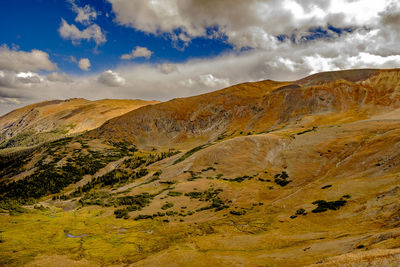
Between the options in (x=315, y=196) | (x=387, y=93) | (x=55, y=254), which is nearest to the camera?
(x=55, y=254)

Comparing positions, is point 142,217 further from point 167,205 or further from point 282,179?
point 282,179

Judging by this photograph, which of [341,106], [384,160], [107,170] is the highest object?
[341,106]

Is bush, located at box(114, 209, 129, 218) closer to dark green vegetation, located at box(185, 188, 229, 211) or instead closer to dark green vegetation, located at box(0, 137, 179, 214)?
dark green vegetation, located at box(185, 188, 229, 211)

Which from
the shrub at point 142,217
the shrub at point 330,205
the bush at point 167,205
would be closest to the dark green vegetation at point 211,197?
the bush at point 167,205

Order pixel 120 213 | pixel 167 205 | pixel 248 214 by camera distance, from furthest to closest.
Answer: pixel 167 205 → pixel 120 213 → pixel 248 214

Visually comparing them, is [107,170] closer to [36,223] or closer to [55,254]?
[36,223]

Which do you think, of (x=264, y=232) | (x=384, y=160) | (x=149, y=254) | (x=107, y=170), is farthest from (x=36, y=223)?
(x=107, y=170)

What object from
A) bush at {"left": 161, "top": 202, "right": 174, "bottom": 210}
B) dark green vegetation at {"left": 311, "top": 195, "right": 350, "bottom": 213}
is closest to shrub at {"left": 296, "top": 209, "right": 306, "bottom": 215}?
dark green vegetation at {"left": 311, "top": 195, "right": 350, "bottom": 213}

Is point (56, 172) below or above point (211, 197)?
below

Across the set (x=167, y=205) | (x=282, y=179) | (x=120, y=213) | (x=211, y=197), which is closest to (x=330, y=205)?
(x=211, y=197)

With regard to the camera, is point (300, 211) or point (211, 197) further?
point (211, 197)

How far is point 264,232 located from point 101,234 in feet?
81.8

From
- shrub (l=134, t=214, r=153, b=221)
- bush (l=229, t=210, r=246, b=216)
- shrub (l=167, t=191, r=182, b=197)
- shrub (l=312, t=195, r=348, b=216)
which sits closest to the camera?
shrub (l=312, t=195, r=348, b=216)

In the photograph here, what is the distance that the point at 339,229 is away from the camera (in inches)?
1032
